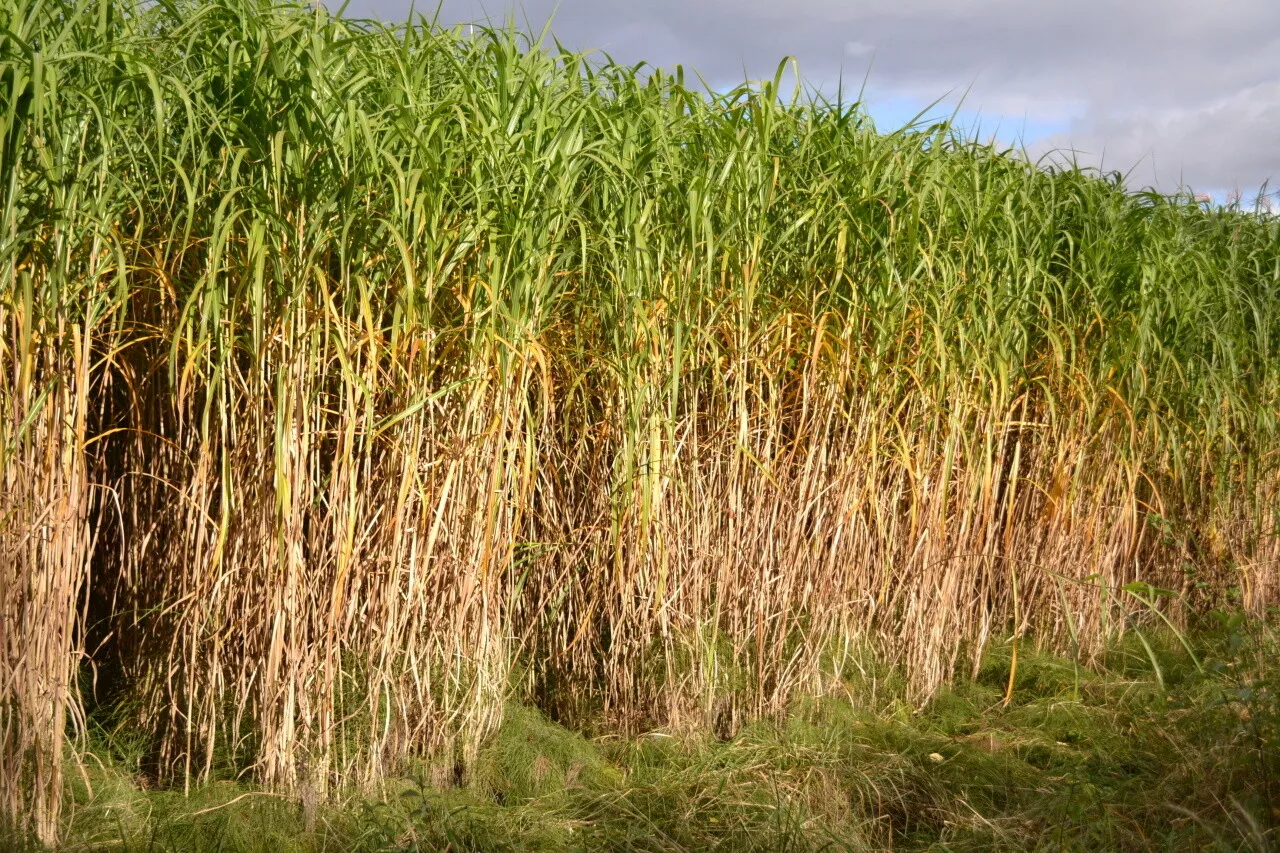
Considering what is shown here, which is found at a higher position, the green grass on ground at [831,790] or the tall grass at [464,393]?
the tall grass at [464,393]

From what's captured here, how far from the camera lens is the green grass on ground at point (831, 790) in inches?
91.2

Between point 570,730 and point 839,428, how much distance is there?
1.16m

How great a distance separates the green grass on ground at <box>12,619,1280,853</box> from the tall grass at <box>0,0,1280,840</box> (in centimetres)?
12

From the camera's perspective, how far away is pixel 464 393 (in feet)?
8.56

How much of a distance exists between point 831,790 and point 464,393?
1.31m

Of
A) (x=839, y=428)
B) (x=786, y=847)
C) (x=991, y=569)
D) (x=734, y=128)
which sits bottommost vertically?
(x=786, y=847)

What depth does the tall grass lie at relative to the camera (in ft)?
7.47

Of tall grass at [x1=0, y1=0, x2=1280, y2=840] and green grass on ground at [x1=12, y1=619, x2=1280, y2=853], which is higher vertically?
tall grass at [x1=0, y1=0, x2=1280, y2=840]

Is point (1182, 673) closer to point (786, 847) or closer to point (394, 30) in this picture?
point (786, 847)

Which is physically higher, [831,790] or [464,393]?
[464,393]

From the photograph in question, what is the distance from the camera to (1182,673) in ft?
13.2

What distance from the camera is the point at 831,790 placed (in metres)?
2.70

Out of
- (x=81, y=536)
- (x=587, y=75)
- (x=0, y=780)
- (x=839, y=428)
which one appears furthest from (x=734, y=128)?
(x=0, y=780)

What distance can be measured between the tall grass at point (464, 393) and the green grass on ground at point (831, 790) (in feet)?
0.39
